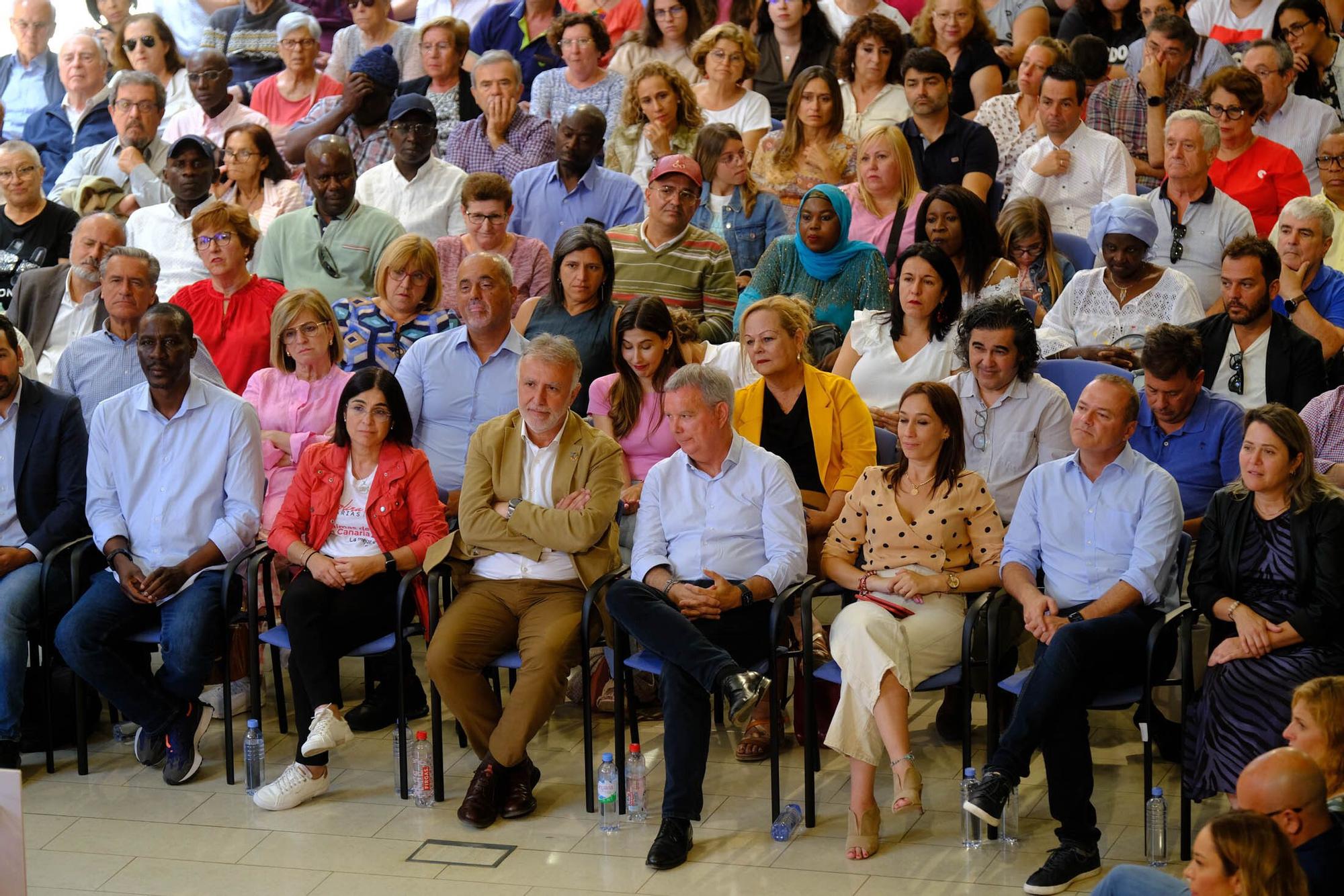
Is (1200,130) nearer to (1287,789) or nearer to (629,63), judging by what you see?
(629,63)

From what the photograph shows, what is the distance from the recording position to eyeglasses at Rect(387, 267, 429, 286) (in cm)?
625

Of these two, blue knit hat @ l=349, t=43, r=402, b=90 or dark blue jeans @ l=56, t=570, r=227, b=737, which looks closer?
dark blue jeans @ l=56, t=570, r=227, b=737

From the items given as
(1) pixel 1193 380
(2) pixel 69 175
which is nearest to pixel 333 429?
(1) pixel 1193 380

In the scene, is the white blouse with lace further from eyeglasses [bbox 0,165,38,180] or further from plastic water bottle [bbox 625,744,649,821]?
eyeglasses [bbox 0,165,38,180]

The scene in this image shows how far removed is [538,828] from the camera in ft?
15.6

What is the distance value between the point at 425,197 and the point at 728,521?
3.17m

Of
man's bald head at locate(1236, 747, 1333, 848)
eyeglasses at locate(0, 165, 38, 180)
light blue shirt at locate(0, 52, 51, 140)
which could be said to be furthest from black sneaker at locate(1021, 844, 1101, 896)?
light blue shirt at locate(0, 52, 51, 140)

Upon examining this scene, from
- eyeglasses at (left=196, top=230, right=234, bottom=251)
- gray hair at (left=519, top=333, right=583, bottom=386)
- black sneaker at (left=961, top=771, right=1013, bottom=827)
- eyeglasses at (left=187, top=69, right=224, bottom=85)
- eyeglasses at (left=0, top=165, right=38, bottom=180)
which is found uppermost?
eyeglasses at (left=187, top=69, right=224, bottom=85)

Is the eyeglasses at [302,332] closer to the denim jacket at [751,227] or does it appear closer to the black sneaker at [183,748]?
the black sneaker at [183,748]

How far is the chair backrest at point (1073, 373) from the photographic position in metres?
5.58

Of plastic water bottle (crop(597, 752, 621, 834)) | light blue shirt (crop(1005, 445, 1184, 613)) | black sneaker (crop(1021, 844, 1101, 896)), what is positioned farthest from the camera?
plastic water bottle (crop(597, 752, 621, 834))

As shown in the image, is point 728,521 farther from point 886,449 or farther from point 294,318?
point 294,318

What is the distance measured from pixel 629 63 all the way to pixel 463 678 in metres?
4.62

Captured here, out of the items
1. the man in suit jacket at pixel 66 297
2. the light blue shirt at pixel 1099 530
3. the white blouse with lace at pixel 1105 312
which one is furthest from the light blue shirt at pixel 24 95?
the light blue shirt at pixel 1099 530
